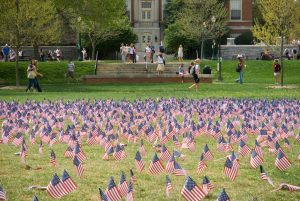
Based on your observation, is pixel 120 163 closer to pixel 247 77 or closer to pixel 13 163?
pixel 13 163

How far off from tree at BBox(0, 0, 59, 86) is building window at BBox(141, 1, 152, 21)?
38434 mm

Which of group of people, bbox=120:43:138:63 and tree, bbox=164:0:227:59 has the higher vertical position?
tree, bbox=164:0:227:59

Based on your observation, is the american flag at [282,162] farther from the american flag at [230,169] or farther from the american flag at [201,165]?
the american flag at [201,165]

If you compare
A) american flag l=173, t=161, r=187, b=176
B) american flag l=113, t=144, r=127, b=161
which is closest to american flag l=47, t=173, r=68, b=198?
american flag l=173, t=161, r=187, b=176

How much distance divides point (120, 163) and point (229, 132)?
105 inches

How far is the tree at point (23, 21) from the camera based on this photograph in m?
35.1

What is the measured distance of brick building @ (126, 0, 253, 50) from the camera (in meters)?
74.8

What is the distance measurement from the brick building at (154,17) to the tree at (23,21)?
122 feet

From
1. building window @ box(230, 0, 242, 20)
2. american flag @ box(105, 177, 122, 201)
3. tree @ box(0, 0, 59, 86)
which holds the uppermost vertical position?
building window @ box(230, 0, 242, 20)

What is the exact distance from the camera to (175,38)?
212 ft

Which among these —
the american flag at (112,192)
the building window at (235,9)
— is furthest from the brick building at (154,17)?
the american flag at (112,192)

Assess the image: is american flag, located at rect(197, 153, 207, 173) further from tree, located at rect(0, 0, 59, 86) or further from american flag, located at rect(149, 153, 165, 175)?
tree, located at rect(0, 0, 59, 86)

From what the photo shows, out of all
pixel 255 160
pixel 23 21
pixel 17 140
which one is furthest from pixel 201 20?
pixel 255 160

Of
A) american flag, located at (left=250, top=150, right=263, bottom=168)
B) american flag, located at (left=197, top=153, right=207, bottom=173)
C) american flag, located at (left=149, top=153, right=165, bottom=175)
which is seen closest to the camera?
american flag, located at (left=149, top=153, right=165, bottom=175)
